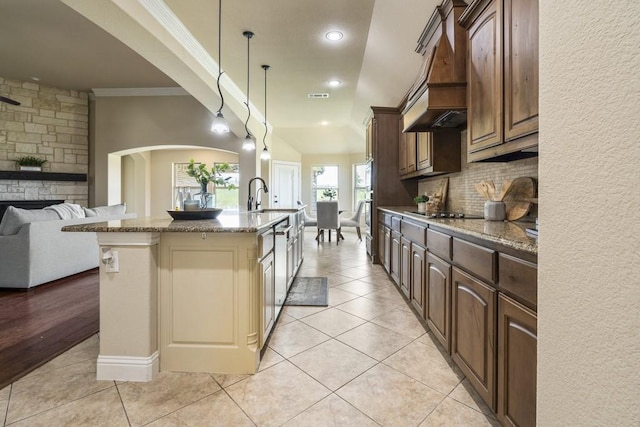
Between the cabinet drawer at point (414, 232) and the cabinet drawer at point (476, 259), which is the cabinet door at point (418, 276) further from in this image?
the cabinet drawer at point (476, 259)

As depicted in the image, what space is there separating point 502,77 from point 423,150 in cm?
A: 187

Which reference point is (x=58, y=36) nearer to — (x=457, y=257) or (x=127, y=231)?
(x=127, y=231)

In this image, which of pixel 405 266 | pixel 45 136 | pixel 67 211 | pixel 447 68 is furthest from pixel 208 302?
pixel 45 136

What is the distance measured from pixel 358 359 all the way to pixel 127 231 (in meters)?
1.61

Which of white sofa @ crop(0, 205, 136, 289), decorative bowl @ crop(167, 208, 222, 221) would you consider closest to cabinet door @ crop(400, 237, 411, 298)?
decorative bowl @ crop(167, 208, 222, 221)

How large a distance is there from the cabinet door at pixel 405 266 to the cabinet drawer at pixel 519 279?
5.20 feet

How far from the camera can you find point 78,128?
653cm

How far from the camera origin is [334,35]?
3518mm

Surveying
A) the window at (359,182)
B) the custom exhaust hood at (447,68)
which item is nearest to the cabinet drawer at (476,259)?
the custom exhaust hood at (447,68)

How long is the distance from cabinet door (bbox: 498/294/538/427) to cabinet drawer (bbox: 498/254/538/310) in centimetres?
4

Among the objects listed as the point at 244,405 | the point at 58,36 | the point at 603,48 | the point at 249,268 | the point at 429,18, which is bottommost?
the point at 244,405

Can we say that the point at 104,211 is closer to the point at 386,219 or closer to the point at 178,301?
the point at 178,301

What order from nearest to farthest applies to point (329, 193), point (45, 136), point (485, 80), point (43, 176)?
point (485, 80), point (43, 176), point (45, 136), point (329, 193)

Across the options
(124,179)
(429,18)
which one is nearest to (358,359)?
(429,18)
